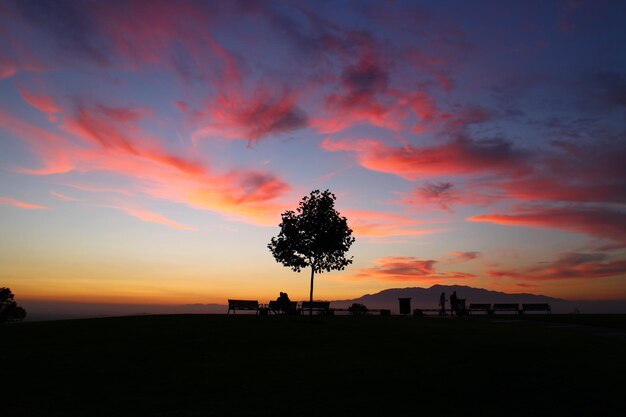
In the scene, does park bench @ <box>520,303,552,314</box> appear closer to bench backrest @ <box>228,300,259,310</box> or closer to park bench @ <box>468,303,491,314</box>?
park bench @ <box>468,303,491,314</box>

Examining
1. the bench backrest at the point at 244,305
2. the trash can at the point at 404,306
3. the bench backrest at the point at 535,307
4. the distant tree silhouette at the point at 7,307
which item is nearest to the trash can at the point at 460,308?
the trash can at the point at 404,306

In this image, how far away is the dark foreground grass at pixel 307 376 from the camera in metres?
9.20

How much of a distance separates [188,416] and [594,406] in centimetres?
757

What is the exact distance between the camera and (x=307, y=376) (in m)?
12.0

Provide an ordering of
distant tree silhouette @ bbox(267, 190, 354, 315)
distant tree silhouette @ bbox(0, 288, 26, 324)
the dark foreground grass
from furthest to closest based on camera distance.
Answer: distant tree silhouette @ bbox(0, 288, 26, 324)
distant tree silhouette @ bbox(267, 190, 354, 315)
the dark foreground grass

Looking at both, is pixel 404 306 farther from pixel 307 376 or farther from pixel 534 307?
pixel 307 376

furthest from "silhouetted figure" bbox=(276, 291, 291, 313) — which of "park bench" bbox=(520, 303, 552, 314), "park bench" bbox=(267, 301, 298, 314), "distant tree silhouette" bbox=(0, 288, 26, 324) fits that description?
"distant tree silhouette" bbox=(0, 288, 26, 324)

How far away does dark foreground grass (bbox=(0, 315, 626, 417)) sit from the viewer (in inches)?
362

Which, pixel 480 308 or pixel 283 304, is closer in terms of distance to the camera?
pixel 283 304

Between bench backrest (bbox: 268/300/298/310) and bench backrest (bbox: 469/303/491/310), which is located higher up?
bench backrest (bbox: 469/303/491/310)

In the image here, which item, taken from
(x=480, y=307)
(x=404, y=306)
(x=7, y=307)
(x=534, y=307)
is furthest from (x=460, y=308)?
(x=7, y=307)

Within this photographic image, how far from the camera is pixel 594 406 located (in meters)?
9.27

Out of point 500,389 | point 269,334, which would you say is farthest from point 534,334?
point 500,389

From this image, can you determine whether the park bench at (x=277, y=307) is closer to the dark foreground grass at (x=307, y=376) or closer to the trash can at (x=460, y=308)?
the trash can at (x=460, y=308)
